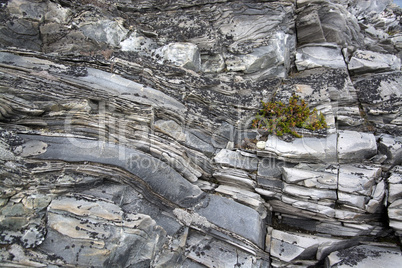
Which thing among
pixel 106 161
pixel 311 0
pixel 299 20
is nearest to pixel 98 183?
pixel 106 161

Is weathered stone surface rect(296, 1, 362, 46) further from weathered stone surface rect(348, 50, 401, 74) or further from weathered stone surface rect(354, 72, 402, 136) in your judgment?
weathered stone surface rect(354, 72, 402, 136)

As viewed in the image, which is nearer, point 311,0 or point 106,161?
point 106,161

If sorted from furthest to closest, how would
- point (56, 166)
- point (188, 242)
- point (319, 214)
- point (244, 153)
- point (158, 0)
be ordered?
1. point (158, 0)
2. point (244, 153)
3. point (319, 214)
4. point (188, 242)
5. point (56, 166)

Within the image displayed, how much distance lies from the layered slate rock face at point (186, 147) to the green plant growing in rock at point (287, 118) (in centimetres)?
35

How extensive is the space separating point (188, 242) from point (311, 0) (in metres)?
13.8

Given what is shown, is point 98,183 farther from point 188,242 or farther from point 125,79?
point 125,79

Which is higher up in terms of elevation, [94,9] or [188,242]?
[94,9]

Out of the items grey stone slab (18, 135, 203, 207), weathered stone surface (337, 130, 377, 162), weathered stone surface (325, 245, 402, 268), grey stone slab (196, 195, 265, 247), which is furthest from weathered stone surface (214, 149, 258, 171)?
weathered stone surface (325, 245, 402, 268)

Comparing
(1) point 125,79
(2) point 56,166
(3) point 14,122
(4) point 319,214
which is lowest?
(4) point 319,214

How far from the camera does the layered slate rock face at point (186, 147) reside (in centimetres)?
783

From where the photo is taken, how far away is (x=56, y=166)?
8.20 m

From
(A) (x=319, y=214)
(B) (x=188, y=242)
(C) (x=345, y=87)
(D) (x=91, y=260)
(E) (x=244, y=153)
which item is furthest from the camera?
(C) (x=345, y=87)

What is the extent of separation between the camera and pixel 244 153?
33.6 ft

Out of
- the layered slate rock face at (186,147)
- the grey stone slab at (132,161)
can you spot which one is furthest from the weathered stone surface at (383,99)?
the grey stone slab at (132,161)
